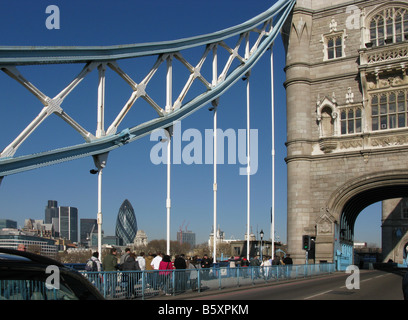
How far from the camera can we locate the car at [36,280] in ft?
10.7

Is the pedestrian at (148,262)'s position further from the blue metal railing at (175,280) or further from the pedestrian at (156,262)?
the blue metal railing at (175,280)

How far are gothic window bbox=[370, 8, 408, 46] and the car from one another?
29559 mm

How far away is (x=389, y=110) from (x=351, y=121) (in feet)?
7.16

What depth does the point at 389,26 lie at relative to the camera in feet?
99.4

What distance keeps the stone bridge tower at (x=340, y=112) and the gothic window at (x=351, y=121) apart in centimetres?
6

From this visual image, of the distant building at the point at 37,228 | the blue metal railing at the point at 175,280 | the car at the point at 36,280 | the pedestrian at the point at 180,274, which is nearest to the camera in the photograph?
the car at the point at 36,280

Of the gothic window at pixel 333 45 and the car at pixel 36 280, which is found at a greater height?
the gothic window at pixel 333 45

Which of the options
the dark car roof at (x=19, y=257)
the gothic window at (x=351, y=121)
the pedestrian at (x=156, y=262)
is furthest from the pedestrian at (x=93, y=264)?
the gothic window at (x=351, y=121)

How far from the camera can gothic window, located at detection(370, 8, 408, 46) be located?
98.0 feet

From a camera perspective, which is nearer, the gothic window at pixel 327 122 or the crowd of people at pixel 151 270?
the crowd of people at pixel 151 270

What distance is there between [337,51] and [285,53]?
3.18 metres

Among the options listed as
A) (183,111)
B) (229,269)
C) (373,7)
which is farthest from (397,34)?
(229,269)
